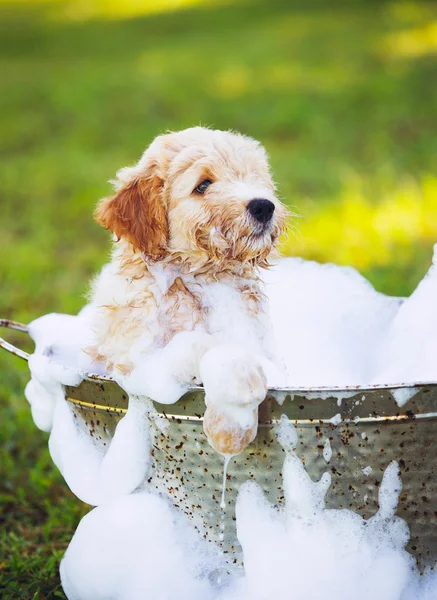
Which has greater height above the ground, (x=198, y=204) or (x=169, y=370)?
(x=198, y=204)

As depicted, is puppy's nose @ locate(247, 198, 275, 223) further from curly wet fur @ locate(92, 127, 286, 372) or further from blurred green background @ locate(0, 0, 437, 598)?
blurred green background @ locate(0, 0, 437, 598)

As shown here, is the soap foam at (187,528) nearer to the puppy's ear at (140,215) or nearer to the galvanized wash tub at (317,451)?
the galvanized wash tub at (317,451)

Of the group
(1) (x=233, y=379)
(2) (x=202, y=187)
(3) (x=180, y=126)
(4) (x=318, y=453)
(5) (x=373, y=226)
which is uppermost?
(3) (x=180, y=126)

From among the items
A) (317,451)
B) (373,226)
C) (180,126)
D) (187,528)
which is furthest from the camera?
(180,126)

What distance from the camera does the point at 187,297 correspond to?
211 centimetres

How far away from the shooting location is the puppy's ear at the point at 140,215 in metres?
2.11

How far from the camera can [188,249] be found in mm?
2117

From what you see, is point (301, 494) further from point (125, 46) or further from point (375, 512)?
point (125, 46)

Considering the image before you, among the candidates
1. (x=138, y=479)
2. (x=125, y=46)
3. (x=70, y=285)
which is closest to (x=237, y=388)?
(x=138, y=479)

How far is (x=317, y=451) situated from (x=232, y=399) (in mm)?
264

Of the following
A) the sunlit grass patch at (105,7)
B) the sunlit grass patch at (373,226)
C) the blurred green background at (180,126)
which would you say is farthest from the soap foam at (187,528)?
the sunlit grass patch at (105,7)

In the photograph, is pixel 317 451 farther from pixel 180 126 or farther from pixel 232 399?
pixel 180 126

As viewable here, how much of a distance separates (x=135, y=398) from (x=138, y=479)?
0.76 ft

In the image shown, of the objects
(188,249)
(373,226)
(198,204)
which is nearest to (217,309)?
(188,249)
